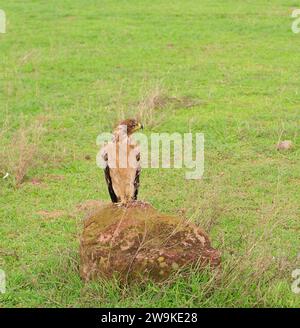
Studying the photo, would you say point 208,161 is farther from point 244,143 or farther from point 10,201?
point 10,201

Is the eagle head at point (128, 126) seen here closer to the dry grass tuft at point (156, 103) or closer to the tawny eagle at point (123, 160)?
the tawny eagle at point (123, 160)

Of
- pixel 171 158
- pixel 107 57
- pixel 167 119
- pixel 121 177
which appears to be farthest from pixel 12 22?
pixel 121 177

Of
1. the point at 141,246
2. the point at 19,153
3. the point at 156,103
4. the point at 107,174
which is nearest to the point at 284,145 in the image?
the point at 156,103

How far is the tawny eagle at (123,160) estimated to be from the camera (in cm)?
557

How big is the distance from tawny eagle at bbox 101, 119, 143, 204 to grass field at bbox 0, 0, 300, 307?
70cm

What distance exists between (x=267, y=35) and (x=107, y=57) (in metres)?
3.83

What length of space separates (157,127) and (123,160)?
13.9 ft

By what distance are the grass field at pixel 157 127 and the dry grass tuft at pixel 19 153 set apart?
0.02m

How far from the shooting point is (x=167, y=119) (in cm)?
1012

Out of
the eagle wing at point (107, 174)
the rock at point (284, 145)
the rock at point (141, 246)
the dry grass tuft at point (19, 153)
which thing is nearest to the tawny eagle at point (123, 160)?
the eagle wing at point (107, 174)

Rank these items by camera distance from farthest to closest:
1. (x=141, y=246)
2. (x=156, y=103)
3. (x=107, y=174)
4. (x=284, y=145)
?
1. (x=156, y=103)
2. (x=284, y=145)
3. (x=107, y=174)
4. (x=141, y=246)

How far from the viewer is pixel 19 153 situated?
8.37 m

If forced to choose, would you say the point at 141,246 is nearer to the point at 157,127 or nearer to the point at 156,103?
the point at 157,127

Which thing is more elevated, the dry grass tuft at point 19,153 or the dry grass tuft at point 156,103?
the dry grass tuft at point 156,103
